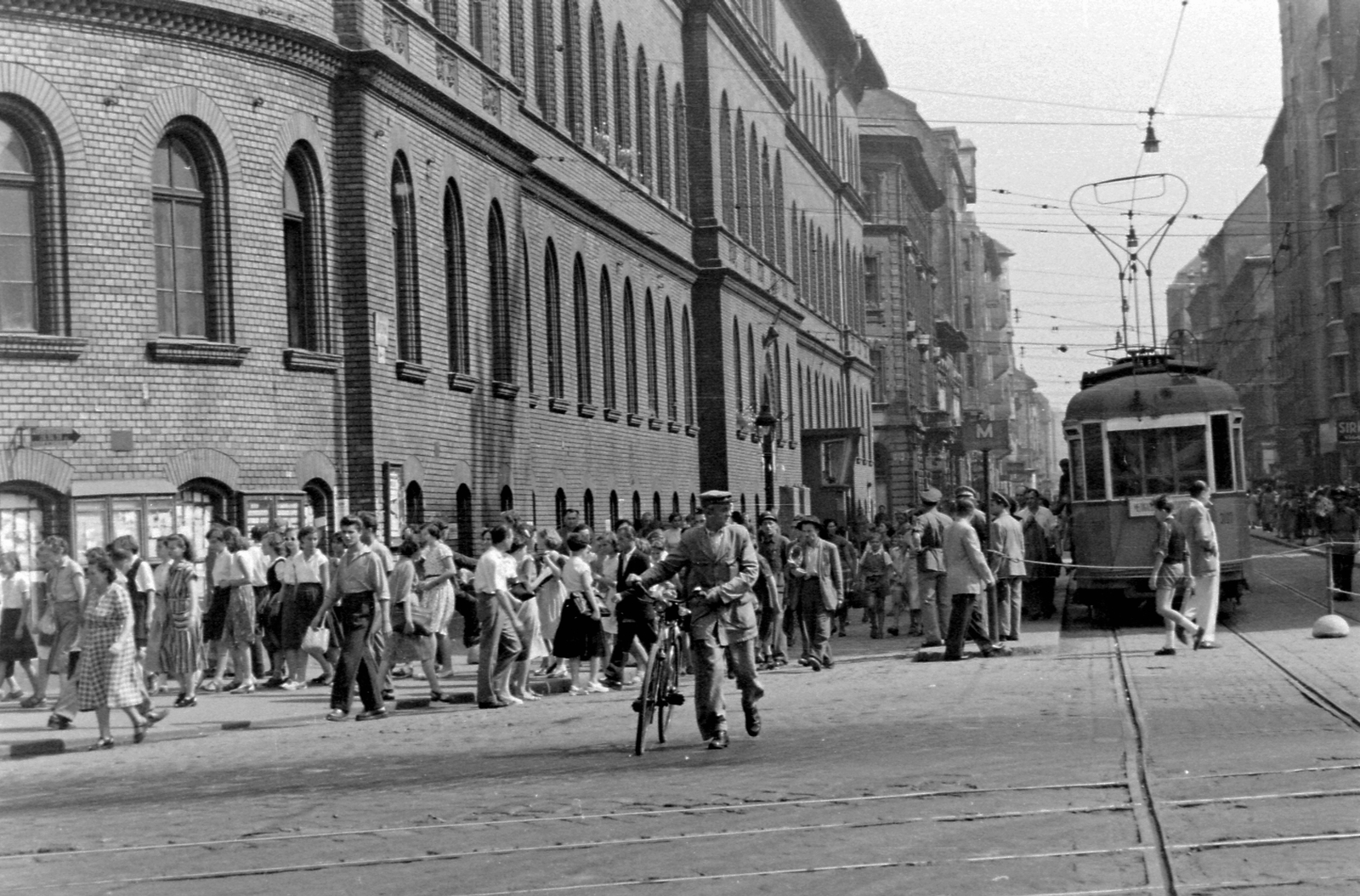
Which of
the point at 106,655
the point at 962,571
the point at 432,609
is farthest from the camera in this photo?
the point at 962,571

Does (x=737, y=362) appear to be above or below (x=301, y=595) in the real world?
above

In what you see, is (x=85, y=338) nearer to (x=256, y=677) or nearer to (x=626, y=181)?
(x=256, y=677)

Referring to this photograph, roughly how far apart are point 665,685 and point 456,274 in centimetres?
1516

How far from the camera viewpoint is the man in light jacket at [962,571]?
2053 cm

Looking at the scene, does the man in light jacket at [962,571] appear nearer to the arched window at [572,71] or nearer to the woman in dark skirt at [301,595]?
the woman in dark skirt at [301,595]

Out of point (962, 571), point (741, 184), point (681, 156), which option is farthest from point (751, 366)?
point (962, 571)

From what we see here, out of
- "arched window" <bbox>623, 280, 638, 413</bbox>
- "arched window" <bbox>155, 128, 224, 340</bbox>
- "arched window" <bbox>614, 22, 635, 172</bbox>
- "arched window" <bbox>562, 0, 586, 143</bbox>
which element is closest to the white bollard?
"arched window" <bbox>155, 128, 224, 340</bbox>

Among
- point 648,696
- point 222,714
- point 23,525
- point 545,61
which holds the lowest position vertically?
point 222,714

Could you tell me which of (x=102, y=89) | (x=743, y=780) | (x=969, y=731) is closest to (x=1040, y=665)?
(x=969, y=731)

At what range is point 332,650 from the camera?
2067 centimetres

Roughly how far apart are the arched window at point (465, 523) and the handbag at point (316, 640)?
8241 mm

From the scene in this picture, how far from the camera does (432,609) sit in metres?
19.4

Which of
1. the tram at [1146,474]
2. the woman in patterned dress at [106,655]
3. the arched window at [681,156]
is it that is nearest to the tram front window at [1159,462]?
the tram at [1146,474]

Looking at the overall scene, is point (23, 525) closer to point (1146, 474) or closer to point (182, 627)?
point (182, 627)
